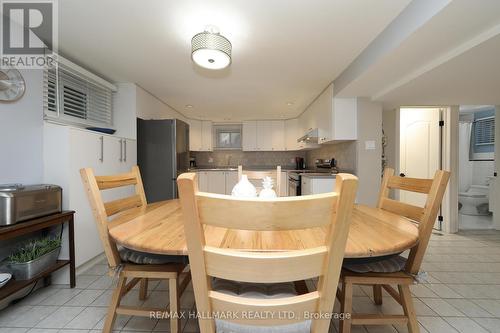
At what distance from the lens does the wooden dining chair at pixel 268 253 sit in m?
0.56

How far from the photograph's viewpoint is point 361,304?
167 cm

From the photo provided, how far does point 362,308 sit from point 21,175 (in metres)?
2.84

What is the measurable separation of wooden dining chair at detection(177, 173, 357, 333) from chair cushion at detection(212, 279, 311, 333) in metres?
0.05

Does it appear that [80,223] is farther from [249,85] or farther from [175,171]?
[249,85]

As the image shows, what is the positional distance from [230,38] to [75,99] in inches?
75.0

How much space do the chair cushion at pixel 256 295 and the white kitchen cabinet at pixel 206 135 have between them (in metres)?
4.63

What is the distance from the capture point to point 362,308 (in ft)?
5.33

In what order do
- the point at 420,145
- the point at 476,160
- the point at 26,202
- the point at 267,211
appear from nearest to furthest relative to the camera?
the point at 267,211, the point at 26,202, the point at 420,145, the point at 476,160

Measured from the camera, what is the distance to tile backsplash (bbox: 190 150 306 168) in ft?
18.9

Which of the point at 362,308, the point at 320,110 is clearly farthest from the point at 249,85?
the point at 362,308

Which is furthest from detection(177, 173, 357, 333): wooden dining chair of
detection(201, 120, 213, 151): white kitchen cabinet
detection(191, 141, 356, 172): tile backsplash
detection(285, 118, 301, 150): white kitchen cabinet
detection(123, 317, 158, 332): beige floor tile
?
detection(191, 141, 356, 172): tile backsplash

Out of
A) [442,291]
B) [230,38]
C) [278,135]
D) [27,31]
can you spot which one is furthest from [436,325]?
[278,135]

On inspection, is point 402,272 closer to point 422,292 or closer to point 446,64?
point 422,292

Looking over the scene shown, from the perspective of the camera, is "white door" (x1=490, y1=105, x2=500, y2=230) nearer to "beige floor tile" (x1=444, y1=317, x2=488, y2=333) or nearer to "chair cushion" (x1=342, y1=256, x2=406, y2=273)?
"beige floor tile" (x1=444, y1=317, x2=488, y2=333)
